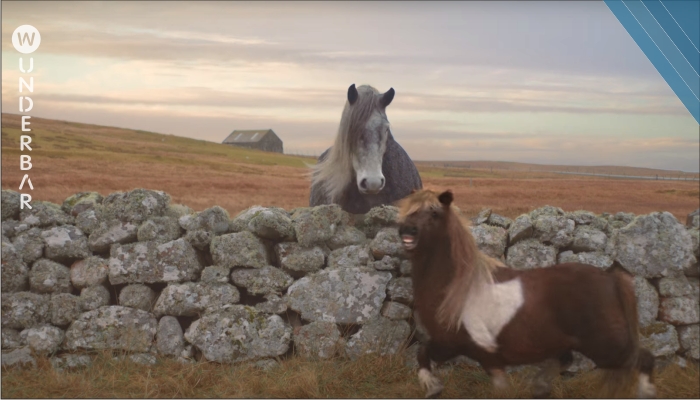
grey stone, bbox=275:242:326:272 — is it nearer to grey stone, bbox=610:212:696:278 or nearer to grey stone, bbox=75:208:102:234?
grey stone, bbox=75:208:102:234

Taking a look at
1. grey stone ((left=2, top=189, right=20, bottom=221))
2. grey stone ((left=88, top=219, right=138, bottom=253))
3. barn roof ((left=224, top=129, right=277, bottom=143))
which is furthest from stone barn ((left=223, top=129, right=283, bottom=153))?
grey stone ((left=88, top=219, right=138, bottom=253))

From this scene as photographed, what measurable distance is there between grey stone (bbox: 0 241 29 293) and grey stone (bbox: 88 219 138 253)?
634 millimetres

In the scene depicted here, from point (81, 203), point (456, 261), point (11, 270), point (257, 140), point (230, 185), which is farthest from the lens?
point (257, 140)

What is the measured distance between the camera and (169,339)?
17.7ft

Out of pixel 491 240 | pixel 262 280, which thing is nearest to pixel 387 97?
pixel 491 240

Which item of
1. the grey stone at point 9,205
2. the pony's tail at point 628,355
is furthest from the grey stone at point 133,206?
the pony's tail at point 628,355

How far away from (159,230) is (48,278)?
109 centimetres

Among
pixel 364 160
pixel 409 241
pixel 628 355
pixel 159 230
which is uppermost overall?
pixel 364 160

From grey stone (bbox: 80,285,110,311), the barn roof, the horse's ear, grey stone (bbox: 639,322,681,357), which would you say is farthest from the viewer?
the barn roof

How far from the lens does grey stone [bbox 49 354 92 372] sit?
530 centimetres

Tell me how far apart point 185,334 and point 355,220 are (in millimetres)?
1902

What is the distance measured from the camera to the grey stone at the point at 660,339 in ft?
17.0

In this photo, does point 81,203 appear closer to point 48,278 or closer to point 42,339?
point 48,278

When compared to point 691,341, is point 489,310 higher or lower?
higher
